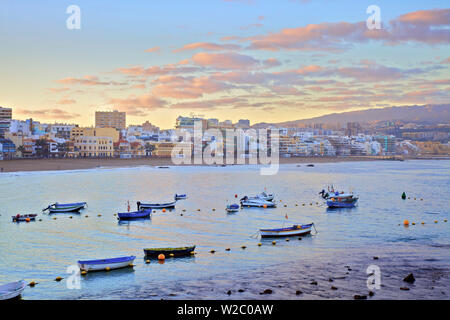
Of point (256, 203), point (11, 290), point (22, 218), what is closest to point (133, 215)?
point (22, 218)

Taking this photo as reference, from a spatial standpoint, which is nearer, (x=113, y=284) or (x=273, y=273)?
(x=113, y=284)

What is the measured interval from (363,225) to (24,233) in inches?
957

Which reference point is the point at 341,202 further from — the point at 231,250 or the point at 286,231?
the point at 231,250

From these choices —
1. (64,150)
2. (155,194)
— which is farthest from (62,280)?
(64,150)

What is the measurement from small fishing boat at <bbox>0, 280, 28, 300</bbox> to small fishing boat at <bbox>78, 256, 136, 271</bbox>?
3925 millimetres

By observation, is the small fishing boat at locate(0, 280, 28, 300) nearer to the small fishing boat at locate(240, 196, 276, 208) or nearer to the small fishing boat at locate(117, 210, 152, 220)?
the small fishing boat at locate(117, 210, 152, 220)

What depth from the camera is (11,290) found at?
17281 millimetres

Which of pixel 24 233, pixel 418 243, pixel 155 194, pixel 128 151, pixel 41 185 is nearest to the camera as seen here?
pixel 418 243

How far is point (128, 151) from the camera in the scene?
157 m

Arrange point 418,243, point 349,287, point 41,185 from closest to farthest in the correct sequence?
point 349,287, point 418,243, point 41,185

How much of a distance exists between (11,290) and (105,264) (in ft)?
16.6

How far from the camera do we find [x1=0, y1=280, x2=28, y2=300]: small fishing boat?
16998 mm
